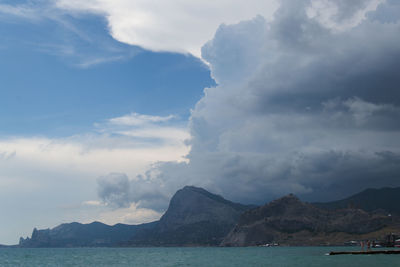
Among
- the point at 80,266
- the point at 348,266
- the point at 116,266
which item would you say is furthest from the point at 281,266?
the point at 80,266

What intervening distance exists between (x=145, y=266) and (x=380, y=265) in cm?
9551

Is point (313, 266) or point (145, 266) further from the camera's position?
point (145, 266)

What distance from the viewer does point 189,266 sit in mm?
176250

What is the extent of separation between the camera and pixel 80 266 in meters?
194

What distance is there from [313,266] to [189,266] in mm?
50915

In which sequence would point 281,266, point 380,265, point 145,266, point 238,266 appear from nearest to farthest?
point 380,265, point 281,266, point 238,266, point 145,266

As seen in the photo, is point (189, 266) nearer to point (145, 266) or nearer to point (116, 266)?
point (145, 266)

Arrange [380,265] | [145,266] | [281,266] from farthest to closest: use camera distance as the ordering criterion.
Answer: [145,266], [281,266], [380,265]

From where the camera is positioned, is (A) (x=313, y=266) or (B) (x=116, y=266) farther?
(B) (x=116, y=266)

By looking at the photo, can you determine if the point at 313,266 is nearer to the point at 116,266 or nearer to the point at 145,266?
Result: the point at 145,266

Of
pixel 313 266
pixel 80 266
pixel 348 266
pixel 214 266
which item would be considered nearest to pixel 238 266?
pixel 214 266

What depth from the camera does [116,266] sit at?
189 meters

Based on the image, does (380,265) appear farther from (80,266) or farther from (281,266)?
(80,266)

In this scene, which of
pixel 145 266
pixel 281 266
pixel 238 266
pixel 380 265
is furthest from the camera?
pixel 145 266
